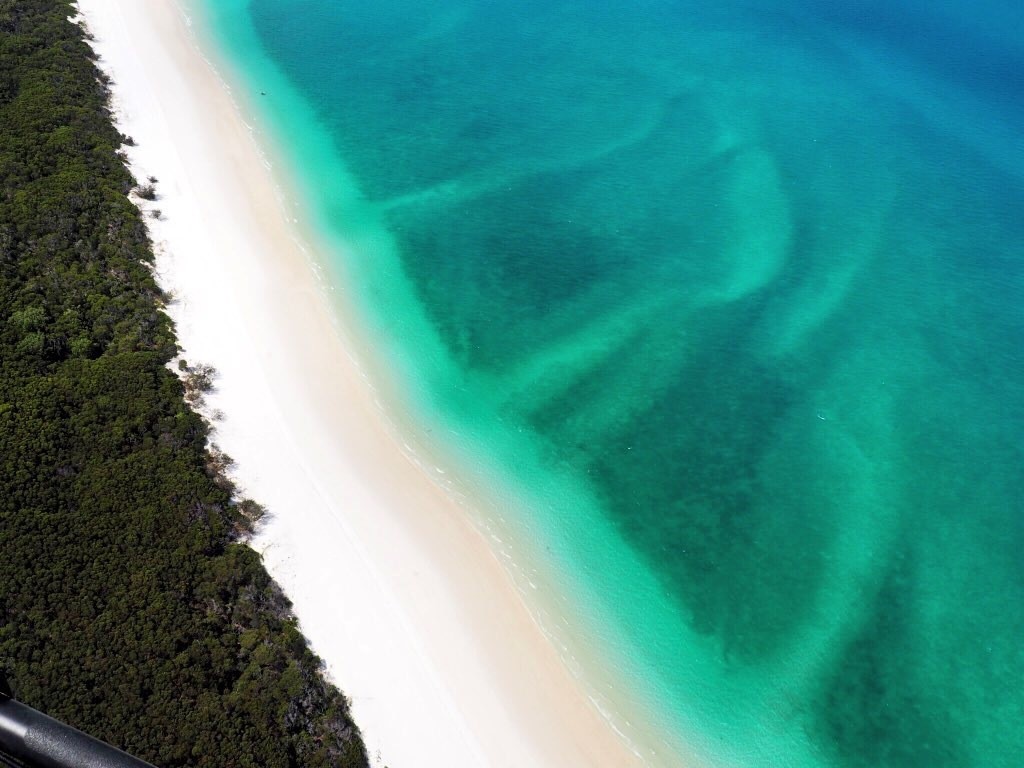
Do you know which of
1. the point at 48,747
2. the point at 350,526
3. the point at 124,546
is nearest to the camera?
the point at 48,747

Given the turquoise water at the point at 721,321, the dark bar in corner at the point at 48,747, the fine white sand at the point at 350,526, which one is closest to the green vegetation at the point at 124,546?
the fine white sand at the point at 350,526

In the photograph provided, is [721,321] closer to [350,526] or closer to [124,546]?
[350,526]

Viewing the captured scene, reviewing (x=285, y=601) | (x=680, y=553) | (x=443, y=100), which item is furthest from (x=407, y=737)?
(x=443, y=100)

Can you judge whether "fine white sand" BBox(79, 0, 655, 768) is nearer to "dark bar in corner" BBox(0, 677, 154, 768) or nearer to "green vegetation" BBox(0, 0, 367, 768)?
"green vegetation" BBox(0, 0, 367, 768)

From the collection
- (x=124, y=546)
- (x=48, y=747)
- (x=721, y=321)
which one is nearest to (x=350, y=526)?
(x=124, y=546)

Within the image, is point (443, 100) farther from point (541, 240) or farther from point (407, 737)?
point (407, 737)

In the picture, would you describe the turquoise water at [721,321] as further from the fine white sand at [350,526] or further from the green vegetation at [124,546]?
the green vegetation at [124,546]
